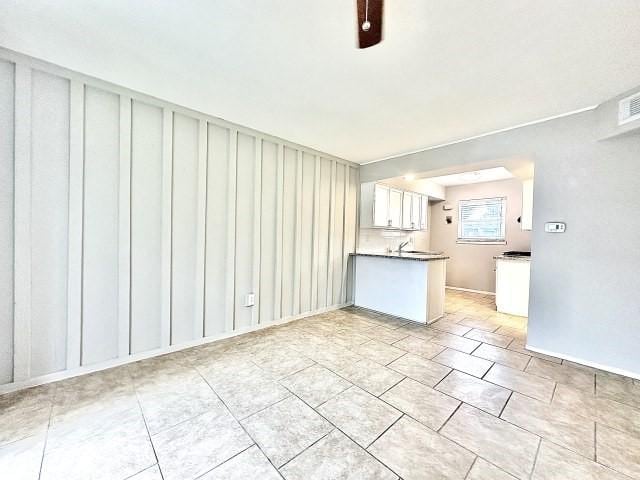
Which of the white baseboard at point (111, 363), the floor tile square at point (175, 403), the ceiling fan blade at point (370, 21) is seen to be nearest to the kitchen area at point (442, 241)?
the white baseboard at point (111, 363)

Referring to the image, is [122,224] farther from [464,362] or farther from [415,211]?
[415,211]

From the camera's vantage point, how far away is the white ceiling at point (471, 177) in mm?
5073

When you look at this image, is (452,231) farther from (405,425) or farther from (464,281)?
(405,425)

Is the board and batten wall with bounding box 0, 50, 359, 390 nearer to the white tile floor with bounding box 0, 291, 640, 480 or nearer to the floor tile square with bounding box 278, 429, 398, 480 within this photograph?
the white tile floor with bounding box 0, 291, 640, 480

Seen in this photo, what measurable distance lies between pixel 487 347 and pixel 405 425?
1.86m

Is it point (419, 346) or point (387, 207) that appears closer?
point (419, 346)

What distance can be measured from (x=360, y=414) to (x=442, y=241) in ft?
18.9

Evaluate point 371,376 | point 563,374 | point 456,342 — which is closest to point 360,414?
point 371,376

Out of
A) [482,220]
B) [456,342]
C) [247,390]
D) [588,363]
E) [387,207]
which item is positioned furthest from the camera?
[482,220]

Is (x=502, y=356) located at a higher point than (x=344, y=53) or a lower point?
lower

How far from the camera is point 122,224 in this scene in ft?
7.83

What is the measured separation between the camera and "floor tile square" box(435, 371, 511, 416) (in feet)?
6.34

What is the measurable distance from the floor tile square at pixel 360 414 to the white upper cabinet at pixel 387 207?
3.13 meters

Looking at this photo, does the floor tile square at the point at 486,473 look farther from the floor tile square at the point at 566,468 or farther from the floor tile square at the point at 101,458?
the floor tile square at the point at 101,458
